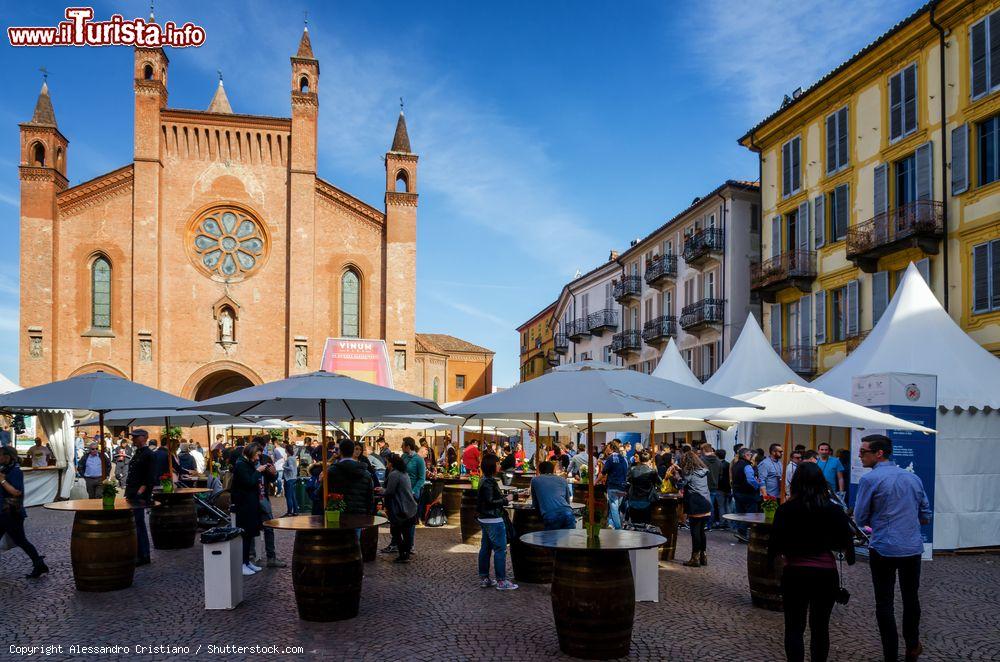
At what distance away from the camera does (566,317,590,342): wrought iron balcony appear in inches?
1965

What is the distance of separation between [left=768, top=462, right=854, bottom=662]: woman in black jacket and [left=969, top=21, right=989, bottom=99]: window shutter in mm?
17785

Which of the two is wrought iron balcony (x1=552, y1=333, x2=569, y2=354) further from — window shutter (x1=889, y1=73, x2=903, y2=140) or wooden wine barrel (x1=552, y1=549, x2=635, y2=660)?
wooden wine barrel (x1=552, y1=549, x2=635, y2=660)

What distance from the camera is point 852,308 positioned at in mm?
A: 24109

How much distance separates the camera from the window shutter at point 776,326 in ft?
91.9

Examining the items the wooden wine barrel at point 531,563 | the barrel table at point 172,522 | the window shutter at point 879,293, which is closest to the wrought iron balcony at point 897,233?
the window shutter at point 879,293

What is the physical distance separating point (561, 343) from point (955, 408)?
1700 inches

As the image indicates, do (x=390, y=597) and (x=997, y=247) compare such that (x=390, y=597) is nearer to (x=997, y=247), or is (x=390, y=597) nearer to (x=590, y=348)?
(x=997, y=247)

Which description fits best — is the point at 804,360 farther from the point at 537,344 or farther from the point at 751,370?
the point at 537,344

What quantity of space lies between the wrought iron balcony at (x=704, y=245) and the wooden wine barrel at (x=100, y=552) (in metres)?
26.7

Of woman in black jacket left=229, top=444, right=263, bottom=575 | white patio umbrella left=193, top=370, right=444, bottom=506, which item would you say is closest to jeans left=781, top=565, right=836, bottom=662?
white patio umbrella left=193, top=370, right=444, bottom=506

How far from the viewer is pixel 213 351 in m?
34.8

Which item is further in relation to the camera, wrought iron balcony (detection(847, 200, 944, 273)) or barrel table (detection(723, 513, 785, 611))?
wrought iron balcony (detection(847, 200, 944, 273))

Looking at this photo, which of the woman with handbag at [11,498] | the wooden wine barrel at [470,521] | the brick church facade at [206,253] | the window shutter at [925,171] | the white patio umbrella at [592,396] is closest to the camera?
the white patio umbrella at [592,396]
